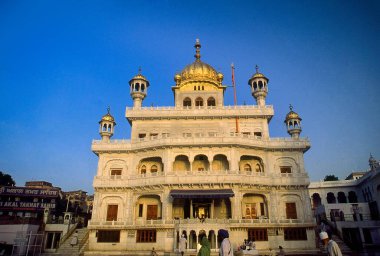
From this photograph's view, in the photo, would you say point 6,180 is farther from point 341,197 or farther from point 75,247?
point 341,197

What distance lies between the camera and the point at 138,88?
117 feet

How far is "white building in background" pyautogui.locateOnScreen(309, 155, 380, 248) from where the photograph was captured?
32.3 m

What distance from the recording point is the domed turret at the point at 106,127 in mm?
34125

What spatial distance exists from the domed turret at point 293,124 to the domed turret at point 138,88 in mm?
16994

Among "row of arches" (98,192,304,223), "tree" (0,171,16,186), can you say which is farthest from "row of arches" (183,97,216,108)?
"tree" (0,171,16,186)

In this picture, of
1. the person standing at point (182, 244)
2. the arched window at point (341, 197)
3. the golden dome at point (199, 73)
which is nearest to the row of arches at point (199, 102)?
the golden dome at point (199, 73)

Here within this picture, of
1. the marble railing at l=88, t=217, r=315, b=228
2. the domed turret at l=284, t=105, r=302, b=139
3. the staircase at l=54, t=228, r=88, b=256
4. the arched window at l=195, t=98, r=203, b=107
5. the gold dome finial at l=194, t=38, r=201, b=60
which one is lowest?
the staircase at l=54, t=228, r=88, b=256

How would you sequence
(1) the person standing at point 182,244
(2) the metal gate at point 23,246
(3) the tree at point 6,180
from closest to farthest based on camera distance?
(1) the person standing at point 182,244, (2) the metal gate at point 23,246, (3) the tree at point 6,180

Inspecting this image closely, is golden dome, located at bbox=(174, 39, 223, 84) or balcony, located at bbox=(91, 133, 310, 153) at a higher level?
golden dome, located at bbox=(174, 39, 223, 84)

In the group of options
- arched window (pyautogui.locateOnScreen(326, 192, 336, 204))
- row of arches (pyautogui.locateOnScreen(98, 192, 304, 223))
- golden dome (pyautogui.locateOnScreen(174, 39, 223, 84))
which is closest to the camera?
row of arches (pyautogui.locateOnScreen(98, 192, 304, 223))

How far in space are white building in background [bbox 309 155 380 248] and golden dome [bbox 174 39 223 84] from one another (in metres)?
21.5

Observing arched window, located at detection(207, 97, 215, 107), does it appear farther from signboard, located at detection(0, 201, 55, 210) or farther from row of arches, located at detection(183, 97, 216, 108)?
signboard, located at detection(0, 201, 55, 210)

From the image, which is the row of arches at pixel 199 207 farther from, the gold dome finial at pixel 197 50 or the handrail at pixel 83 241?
the gold dome finial at pixel 197 50

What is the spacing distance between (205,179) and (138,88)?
14.3m
